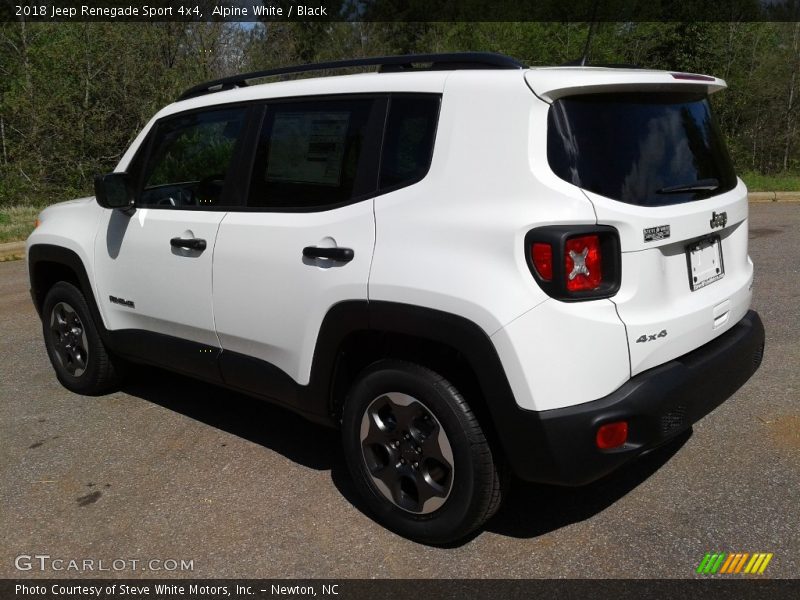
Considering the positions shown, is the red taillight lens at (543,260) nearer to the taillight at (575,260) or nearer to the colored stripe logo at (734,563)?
the taillight at (575,260)

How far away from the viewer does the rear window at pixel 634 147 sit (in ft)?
8.69

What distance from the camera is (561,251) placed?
8.18 ft

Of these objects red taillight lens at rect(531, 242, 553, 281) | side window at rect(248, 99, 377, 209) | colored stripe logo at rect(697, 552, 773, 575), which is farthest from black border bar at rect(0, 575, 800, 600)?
side window at rect(248, 99, 377, 209)

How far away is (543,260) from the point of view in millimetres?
2545

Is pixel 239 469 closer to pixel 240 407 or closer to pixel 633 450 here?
pixel 240 407

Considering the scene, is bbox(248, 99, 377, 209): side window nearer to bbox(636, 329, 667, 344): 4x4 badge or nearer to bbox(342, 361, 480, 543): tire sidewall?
bbox(342, 361, 480, 543): tire sidewall

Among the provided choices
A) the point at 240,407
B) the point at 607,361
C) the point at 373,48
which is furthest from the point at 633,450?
the point at 373,48

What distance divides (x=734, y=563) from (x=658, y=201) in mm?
1364

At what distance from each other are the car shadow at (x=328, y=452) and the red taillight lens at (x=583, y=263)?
114cm

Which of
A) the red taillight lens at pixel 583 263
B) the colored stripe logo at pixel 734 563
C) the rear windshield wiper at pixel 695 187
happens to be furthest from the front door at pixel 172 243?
the colored stripe logo at pixel 734 563

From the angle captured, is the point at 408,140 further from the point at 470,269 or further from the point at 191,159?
the point at 191,159

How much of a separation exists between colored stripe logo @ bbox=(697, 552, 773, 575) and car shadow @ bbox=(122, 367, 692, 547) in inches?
20.6

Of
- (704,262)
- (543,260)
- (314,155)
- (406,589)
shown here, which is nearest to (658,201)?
(704,262)

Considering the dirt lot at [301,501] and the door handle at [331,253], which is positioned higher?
the door handle at [331,253]
